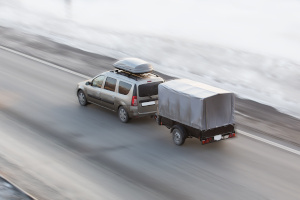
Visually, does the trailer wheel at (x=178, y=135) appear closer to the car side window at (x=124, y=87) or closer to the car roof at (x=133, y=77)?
the car roof at (x=133, y=77)

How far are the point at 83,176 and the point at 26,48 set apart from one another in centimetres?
1420

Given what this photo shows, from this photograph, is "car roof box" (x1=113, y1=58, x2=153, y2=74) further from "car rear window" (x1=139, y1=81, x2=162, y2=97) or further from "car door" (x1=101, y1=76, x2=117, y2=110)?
"car door" (x1=101, y1=76, x2=117, y2=110)

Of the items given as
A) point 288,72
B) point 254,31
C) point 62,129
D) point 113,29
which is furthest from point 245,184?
point 254,31

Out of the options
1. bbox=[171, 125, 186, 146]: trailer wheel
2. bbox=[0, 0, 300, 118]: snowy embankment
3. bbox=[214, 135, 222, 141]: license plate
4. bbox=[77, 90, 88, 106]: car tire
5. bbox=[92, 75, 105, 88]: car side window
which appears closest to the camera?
bbox=[214, 135, 222, 141]: license plate

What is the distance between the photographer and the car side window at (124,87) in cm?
1595

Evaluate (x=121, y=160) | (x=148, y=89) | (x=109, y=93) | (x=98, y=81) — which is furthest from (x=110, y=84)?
(x=121, y=160)

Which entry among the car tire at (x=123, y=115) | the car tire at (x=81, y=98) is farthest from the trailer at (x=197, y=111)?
the car tire at (x=81, y=98)

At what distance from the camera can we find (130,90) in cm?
1584

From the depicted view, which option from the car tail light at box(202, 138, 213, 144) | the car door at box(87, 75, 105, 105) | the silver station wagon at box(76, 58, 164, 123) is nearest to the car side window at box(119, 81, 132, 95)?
the silver station wagon at box(76, 58, 164, 123)

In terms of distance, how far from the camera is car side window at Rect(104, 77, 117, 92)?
54.0 feet

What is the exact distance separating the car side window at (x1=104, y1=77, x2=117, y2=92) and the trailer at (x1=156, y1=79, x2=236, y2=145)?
209 centimetres

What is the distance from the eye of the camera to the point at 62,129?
1570 centimetres

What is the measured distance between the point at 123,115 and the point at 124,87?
92cm

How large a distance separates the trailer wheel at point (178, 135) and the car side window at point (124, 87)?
7.23 feet
